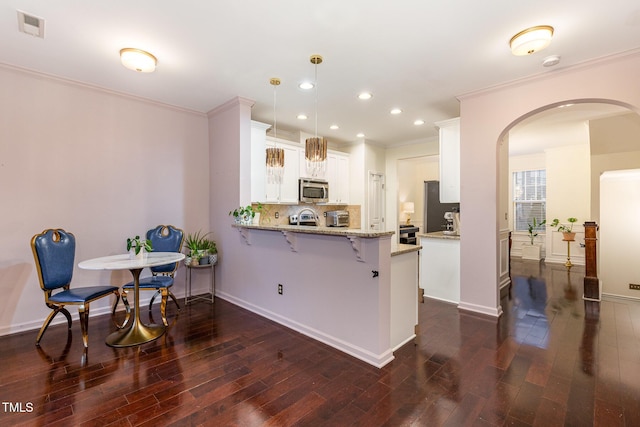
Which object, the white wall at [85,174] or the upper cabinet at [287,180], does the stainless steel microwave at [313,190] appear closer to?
the upper cabinet at [287,180]

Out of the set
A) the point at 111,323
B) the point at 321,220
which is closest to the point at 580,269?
the point at 321,220

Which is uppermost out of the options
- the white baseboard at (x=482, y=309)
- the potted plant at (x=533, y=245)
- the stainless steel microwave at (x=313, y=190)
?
the stainless steel microwave at (x=313, y=190)

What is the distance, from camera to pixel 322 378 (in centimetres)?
222

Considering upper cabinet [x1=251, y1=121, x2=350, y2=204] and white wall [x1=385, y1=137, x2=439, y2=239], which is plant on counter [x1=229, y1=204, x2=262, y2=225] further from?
white wall [x1=385, y1=137, x2=439, y2=239]

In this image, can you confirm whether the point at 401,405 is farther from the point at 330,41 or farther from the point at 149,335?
the point at 330,41

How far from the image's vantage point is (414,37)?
97.7 inches

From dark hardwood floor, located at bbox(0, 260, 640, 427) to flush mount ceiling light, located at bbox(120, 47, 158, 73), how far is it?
104 inches

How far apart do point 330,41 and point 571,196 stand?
7.13 metres

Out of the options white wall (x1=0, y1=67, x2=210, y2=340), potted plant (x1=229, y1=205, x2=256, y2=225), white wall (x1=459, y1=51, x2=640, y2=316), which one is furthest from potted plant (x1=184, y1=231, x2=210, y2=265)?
white wall (x1=459, y1=51, x2=640, y2=316)

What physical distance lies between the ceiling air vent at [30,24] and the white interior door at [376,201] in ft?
17.5

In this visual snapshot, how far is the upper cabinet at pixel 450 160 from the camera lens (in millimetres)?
4137

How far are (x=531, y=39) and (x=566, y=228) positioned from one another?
620cm

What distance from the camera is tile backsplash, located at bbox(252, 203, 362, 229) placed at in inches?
204

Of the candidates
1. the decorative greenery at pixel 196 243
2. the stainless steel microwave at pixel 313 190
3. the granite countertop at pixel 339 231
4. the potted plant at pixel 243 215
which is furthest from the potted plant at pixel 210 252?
the stainless steel microwave at pixel 313 190
